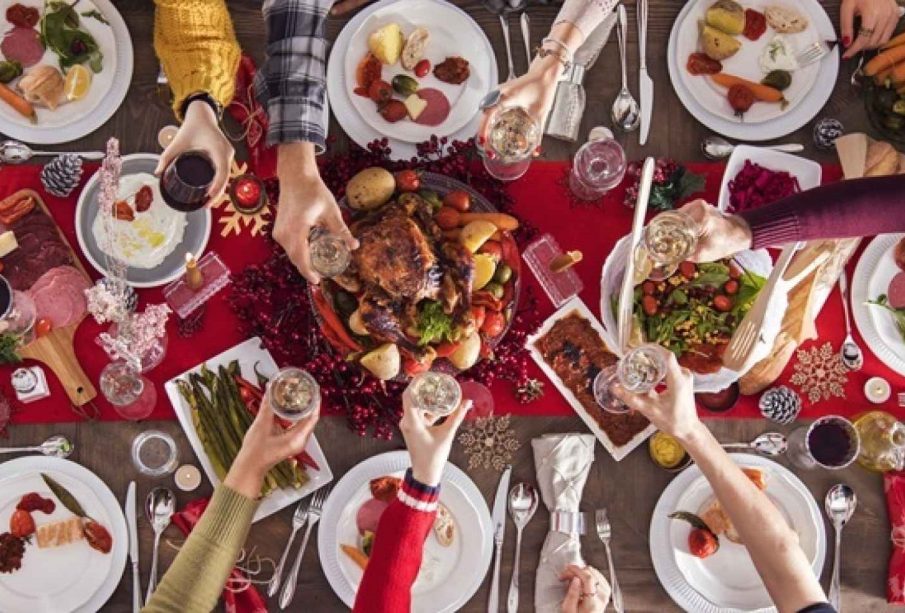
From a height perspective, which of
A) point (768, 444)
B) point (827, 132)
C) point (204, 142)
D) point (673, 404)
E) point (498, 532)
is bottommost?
point (498, 532)

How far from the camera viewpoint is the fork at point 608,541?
2320 millimetres

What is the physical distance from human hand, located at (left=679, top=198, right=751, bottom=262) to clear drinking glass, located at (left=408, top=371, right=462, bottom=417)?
2.20 ft

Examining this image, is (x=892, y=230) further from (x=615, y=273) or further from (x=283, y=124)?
(x=283, y=124)

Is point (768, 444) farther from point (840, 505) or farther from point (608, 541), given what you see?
point (608, 541)

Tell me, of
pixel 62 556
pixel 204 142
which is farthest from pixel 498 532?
pixel 204 142

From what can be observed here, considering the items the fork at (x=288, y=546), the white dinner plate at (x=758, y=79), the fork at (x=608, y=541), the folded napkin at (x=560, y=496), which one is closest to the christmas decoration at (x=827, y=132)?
the white dinner plate at (x=758, y=79)

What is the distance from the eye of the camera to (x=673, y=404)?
2.06 m

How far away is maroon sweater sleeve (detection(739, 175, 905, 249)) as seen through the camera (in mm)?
2150

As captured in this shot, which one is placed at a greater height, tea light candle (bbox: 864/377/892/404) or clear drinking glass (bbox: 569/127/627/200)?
clear drinking glass (bbox: 569/127/627/200)

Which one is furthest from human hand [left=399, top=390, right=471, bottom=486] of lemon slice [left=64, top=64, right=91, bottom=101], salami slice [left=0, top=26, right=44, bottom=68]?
salami slice [left=0, top=26, right=44, bottom=68]

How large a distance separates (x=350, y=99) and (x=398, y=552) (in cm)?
115

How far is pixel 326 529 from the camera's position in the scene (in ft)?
7.50

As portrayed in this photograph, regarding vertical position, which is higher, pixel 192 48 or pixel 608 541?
pixel 192 48

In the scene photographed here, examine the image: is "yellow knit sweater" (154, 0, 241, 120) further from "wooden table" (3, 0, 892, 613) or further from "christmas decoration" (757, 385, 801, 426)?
"christmas decoration" (757, 385, 801, 426)
